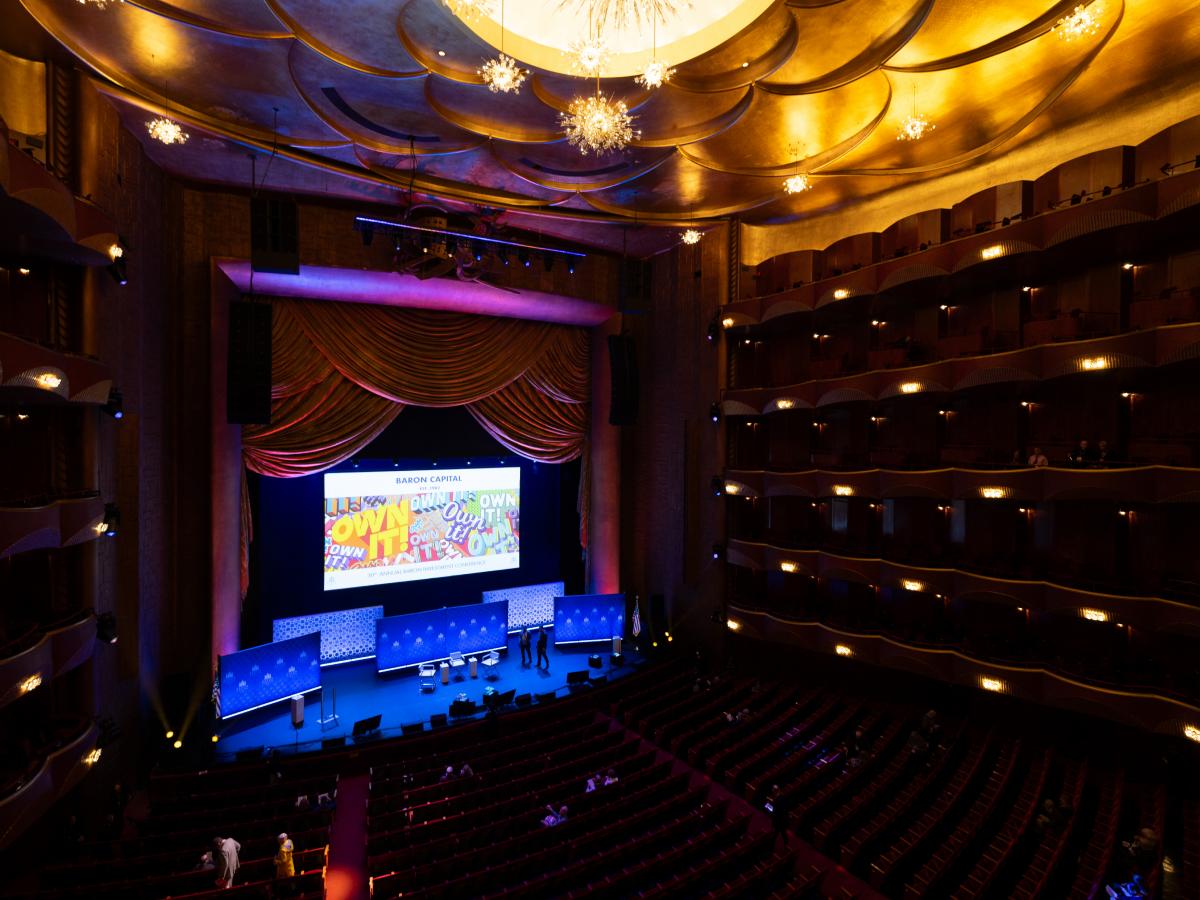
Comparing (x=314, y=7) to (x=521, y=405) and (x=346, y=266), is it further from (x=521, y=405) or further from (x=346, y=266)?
(x=521, y=405)

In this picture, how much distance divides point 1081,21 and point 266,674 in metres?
20.4

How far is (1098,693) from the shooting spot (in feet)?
36.5

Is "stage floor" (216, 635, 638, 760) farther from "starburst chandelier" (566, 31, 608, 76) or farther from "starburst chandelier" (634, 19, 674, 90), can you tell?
"starburst chandelier" (566, 31, 608, 76)

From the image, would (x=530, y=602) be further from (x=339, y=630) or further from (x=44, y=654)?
(x=44, y=654)

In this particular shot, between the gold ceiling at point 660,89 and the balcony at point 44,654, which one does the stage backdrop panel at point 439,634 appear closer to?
the balcony at point 44,654

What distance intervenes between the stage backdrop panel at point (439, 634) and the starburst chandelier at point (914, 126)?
16.1 metres

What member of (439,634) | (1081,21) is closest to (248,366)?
Result: (439,634)

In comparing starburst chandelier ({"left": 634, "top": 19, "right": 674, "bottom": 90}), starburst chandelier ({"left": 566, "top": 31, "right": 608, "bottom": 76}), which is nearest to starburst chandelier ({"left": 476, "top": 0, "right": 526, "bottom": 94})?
starburst chandelier ({"left": 566, "top": 31, "right": 608, "bottom": 76})

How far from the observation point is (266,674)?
14.4 metres

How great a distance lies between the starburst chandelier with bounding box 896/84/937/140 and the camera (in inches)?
476

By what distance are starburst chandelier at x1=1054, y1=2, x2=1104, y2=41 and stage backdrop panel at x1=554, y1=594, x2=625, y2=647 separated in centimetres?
1648

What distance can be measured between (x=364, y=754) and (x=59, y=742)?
556 centimetres

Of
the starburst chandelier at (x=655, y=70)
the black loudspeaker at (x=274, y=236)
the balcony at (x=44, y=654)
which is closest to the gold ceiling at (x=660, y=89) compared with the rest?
the starburst chandelier at (x=655, y=70)

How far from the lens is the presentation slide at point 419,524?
17391 mm
